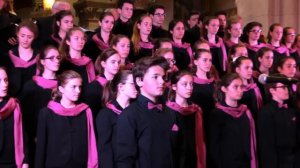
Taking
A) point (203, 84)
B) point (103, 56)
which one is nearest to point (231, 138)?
point (203, 84)

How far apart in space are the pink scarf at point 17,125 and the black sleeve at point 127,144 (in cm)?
104

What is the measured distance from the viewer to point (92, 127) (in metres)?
3.41

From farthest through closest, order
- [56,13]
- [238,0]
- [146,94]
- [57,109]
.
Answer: [238,0] → [56,13] → [57,109] → [146,94]

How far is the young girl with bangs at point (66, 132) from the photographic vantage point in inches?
129

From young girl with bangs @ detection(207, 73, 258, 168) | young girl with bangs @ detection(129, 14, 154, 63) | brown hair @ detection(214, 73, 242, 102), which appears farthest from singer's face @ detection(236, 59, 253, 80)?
young girl with bangs @ detection(129, 14, 154, 63)

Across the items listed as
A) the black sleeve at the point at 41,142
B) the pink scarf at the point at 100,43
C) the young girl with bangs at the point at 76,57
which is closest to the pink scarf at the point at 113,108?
the black sleeve at the point at 41,142

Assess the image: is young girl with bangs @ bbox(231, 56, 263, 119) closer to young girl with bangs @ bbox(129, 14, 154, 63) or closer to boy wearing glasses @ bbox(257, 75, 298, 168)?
boy wearing glasses @ bbox(257, 75, 298, 168)

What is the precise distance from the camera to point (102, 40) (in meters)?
4.86

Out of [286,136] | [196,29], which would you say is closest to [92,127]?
[286,136]

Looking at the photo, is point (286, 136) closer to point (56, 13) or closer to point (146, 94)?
point (146, 94)

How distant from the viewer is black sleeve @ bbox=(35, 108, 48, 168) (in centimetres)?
325

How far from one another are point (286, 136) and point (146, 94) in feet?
5.26

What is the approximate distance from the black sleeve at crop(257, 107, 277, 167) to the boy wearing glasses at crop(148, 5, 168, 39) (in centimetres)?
220

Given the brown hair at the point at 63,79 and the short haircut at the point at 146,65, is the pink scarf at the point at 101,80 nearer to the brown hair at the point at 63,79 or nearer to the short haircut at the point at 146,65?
the brown hair at the point at 63,79
